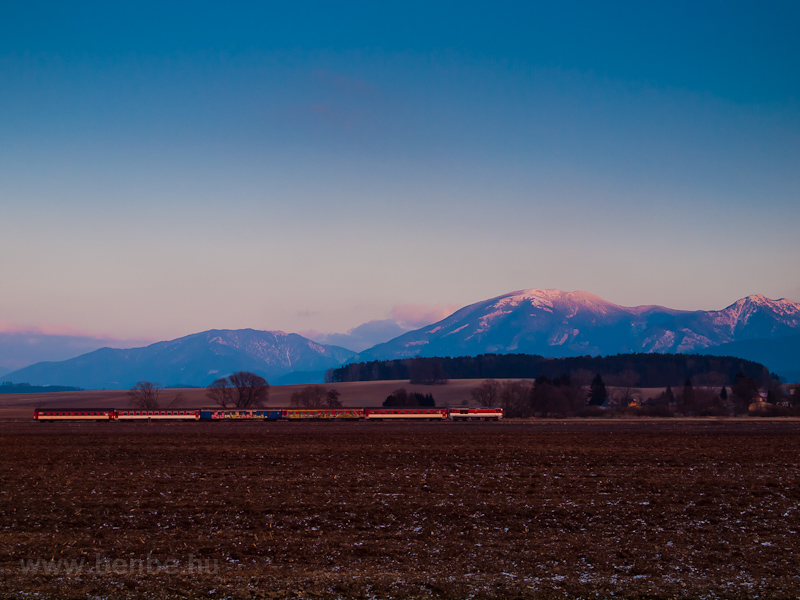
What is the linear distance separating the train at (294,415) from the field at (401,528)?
6443 cm

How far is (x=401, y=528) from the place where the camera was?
1903 cm

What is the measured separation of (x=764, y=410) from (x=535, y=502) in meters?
130

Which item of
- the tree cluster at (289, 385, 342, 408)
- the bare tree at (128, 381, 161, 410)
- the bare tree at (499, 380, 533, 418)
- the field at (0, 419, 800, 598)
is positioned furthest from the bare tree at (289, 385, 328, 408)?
the field at (0, 419, 800, 598)

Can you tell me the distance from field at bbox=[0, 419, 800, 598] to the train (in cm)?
6443

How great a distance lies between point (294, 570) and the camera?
Result: 1512 cm

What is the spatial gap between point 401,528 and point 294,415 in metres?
85.1

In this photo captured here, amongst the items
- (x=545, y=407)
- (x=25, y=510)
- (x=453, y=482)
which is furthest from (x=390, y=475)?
(x=545, y=407)

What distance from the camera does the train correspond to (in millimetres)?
100188

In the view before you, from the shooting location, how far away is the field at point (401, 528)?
46.7ft

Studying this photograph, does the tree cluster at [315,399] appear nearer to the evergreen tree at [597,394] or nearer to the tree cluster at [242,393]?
the tree cluster at [242,393]

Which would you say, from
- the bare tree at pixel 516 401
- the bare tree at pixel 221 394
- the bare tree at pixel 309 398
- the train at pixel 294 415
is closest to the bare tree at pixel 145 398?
the bare tree at pixel 221 394

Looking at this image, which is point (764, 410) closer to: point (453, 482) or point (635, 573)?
point (453, 482)

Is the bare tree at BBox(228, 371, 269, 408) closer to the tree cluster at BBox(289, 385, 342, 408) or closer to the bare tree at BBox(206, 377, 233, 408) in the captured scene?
the bare tree at BBox(206, 377, 233, 408)

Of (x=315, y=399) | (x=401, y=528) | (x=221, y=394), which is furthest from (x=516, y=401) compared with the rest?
(x=401, y=528)
